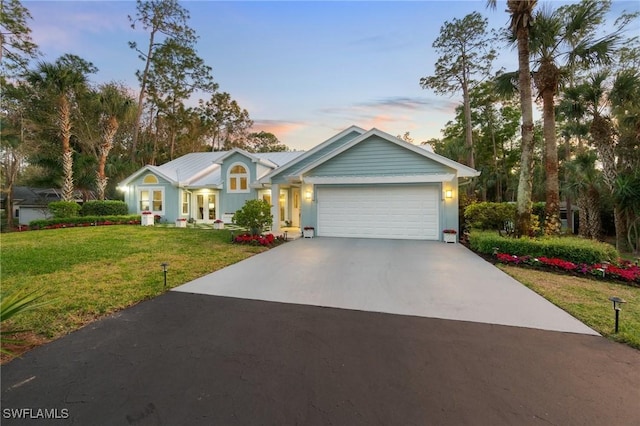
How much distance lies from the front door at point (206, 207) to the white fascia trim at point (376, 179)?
8.24 m

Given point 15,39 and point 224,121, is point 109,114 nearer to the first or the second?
point 15,39

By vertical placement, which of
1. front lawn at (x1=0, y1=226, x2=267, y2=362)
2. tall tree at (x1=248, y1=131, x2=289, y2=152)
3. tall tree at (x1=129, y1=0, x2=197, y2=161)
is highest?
tall tree at (x1=129, y1=0, x2=197, y2=161)

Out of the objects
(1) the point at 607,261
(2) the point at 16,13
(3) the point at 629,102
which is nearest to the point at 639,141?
(3) the point at 629,102

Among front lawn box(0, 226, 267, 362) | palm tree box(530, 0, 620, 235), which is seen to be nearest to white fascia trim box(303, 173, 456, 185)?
palm tree box(530, 0, 620, 235)

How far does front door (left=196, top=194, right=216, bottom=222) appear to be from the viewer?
56.2 feet

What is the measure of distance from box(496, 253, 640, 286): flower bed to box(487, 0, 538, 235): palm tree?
6.17 feet

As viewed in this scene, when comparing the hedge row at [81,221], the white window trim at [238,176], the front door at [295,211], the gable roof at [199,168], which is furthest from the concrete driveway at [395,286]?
the hedge row at [81,221]

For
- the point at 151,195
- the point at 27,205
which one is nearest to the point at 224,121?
the point at 151,195

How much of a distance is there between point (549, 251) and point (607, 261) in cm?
113

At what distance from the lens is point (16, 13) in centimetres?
1609

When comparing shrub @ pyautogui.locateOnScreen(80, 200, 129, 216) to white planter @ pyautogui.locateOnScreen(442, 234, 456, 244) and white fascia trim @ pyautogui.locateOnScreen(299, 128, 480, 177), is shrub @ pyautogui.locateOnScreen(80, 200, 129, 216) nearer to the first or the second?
white fascia trim @ pyautogui.locateOnScreen(299, 128, 480, 177)

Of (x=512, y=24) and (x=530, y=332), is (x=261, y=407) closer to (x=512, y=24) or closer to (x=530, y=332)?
(x=530, y=332)

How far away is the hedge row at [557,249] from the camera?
6.50m

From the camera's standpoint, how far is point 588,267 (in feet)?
20.2
